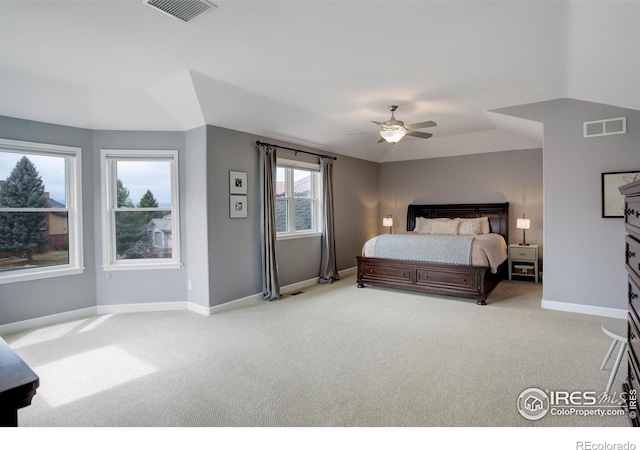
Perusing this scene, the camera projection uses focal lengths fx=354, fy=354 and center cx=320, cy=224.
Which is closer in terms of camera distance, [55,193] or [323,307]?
[55,193]

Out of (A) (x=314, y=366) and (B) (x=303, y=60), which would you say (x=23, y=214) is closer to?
(B) (x=303, y=60)

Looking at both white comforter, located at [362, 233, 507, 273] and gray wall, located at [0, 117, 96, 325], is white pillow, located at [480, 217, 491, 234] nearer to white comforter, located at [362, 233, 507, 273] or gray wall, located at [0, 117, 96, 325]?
white comforter, located at [362, 233, 507, 273]

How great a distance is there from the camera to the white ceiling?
2.55 m

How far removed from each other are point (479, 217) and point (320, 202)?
126 inches

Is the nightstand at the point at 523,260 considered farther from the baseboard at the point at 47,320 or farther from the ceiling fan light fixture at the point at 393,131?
the baseboard at the point at 47,320

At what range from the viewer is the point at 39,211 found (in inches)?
166

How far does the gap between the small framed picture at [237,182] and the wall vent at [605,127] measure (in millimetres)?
4420

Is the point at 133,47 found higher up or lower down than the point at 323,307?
higher up

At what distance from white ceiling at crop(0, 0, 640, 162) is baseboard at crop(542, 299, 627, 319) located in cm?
240

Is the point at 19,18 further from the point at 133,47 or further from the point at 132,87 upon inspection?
the point at 132,87
